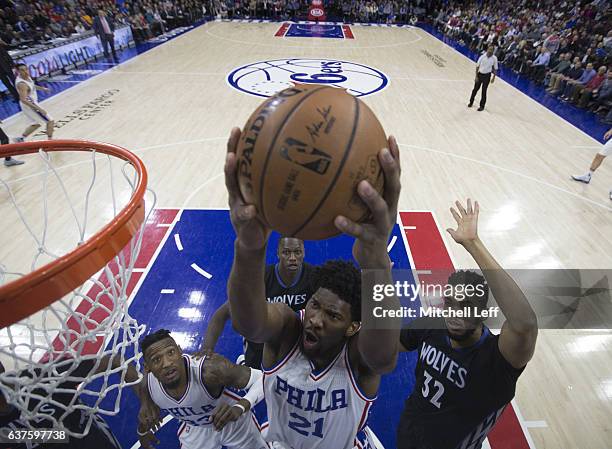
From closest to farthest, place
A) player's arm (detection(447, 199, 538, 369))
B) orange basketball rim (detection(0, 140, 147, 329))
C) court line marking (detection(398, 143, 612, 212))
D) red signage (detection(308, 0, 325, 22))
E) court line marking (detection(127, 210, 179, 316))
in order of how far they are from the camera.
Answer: orange basketball rim (detection(0, 140, 147, 329)) < player's arm (detection(447, 199, 538, 369)) < court line marking (detection(127, 210, 179, 316)) < court line marking (detection(398, 143, 612, 212)) < red signage (detection(308, 0, 325, 22))

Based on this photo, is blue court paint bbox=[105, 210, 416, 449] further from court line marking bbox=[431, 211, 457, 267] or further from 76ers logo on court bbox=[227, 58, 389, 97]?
76ers logo on court bbox=[227, 58, 389, 97]

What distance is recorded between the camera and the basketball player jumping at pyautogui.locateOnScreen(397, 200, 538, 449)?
4.91 feet

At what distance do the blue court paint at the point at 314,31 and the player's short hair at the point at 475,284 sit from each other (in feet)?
55.7

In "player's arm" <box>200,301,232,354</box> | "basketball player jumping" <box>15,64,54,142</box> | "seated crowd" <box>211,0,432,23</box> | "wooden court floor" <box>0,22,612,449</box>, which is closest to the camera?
"player's arm" <box>200,301,232,354</box>

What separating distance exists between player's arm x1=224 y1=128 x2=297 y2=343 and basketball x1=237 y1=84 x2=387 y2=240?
1.3 inches

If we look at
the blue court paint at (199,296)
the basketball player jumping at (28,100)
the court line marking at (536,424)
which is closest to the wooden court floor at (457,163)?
the court line marking at (536,424)

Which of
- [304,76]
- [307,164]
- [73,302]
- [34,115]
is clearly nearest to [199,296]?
[73,302]

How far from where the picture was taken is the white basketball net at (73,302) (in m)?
1.94

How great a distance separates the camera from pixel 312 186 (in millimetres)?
1142

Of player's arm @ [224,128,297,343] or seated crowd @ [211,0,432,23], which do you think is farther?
seated crowd @ [211,0,432,23]

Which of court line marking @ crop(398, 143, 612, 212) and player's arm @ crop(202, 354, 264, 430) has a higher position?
player's arm @ crop(202, 354, 264, 430)

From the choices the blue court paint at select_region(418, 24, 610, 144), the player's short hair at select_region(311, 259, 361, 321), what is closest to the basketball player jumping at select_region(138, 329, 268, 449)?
the player's short hair at select_region(311, 259, 361, 321)

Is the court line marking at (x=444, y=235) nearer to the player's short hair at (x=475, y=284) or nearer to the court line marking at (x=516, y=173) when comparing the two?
the court line marking at (x=516, y=173)

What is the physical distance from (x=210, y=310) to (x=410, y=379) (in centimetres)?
193
